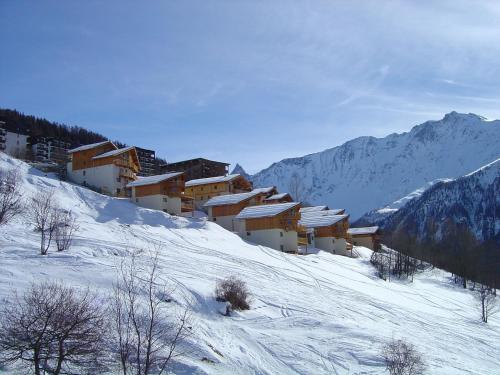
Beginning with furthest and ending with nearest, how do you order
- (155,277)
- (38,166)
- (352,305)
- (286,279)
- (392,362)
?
(38,166), (286,279), (352,305), (155,277), (392,362)

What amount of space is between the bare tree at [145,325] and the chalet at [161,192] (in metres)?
31.4

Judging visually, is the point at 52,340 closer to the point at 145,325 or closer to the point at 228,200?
the point at 145,325

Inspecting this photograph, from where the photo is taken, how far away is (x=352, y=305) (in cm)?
3391

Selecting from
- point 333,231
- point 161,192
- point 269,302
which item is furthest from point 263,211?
point 269,302

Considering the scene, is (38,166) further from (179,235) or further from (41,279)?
(41,279)

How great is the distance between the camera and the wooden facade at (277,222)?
61.1 meters

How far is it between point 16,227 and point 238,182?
165 ft

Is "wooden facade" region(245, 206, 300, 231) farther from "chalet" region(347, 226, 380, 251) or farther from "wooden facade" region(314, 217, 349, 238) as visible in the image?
"chalet" region(347, 226, 380, 251)

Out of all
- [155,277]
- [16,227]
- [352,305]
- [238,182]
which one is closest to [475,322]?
[352,305]

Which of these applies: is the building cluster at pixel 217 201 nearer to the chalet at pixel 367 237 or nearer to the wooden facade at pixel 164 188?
the wooden facade at pixel 164 188

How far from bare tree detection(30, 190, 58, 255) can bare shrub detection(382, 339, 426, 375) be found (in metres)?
18.4

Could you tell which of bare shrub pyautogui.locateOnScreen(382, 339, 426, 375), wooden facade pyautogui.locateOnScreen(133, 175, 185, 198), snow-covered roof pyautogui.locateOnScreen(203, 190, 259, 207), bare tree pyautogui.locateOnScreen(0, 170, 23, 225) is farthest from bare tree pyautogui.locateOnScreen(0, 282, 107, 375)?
snow-covered roof pyautogui.locateOnScreen(203, 190, 259, 207)

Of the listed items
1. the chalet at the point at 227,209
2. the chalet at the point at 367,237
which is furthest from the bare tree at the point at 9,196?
the chalet at the point at 367,237

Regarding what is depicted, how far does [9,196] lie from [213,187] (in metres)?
41.3
